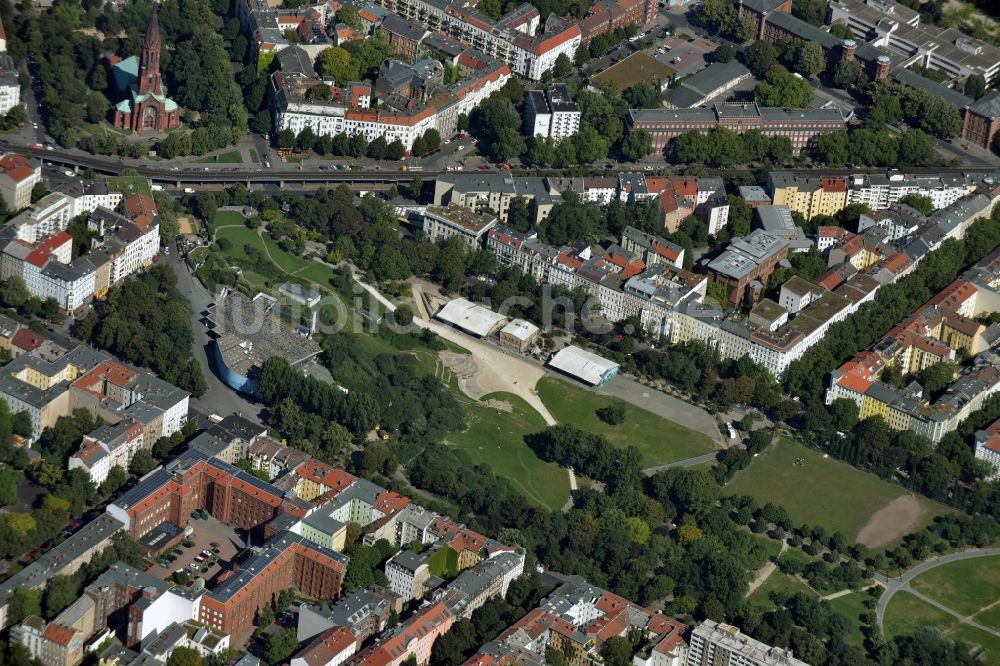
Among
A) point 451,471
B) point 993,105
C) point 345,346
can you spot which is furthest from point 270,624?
point 993,105

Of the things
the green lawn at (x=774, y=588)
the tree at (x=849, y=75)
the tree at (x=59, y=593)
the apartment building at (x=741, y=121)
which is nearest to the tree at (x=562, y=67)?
the apartment building at (x=741, y=121)

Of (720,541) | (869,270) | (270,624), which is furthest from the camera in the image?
(869,270)

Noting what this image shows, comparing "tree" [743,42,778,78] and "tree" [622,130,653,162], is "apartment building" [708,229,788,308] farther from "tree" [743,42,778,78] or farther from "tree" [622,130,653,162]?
"tree" [743,42,778,78]

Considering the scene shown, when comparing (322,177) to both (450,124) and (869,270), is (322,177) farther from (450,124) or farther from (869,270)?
(869,270)

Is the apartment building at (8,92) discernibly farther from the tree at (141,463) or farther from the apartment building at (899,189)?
the apartment building at (899,189)

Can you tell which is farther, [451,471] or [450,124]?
[450,124]

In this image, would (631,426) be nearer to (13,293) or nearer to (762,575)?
(762,575)

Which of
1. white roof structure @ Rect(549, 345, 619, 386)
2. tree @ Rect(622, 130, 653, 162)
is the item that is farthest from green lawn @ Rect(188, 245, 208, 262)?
tree @ Rect(622, 130, 653, 162)

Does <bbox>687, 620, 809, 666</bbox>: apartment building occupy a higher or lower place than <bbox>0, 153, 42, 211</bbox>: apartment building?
lower
